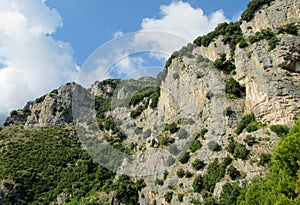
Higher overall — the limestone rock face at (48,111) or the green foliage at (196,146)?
the limestone rock face at (48,111)

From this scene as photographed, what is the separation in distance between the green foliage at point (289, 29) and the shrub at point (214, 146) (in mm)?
16972

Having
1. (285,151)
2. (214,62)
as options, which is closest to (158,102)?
(214,62)

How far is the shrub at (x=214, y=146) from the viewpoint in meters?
31.1

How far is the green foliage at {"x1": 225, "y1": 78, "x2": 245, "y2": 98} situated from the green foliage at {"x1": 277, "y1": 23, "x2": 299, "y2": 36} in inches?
344

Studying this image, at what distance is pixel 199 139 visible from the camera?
34.8 meters

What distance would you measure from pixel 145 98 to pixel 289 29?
106ft

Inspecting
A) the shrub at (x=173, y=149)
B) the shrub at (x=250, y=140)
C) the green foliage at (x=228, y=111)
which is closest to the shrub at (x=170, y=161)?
the shrub at (x=173, y=149)

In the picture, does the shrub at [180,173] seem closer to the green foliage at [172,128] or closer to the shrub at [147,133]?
the green foliage at [172,128]

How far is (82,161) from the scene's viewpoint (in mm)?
50625

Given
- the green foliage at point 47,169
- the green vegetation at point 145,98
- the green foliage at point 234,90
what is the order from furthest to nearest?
the green vegetation at point 145,98 → the green foliage at point 47,169 → the green foliage at point 234,90

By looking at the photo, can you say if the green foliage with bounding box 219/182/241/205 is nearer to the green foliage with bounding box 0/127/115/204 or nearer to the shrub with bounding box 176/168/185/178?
the shrub with bounding box 176/168/185/178

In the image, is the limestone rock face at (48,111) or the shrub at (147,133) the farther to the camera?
the limestone rock face at (48,111)

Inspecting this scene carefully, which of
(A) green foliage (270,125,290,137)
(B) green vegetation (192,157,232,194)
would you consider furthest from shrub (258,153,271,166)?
(B) green vegetation (192,157,232,194)

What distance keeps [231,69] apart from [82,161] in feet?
101
